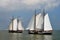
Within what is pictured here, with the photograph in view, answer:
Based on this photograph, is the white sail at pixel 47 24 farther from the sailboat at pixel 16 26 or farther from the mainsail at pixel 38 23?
the sailboat at pixel 16 26

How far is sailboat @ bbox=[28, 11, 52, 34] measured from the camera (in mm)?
119188

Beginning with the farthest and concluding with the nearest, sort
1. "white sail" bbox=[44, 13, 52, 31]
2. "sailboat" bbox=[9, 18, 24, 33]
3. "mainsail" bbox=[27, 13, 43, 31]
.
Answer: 1. "sailboat" bbox=[9, 18, 24, 33]
2. "mainsail" bbox=[27, 13, 43, 31]
3. "white sail" bbox=[44, 13, 52, 31]

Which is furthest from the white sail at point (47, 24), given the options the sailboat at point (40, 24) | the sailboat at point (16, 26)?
the sailboat at point (16, 26)

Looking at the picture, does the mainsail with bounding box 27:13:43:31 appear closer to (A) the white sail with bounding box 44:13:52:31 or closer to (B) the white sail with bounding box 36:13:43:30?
(B) the white sail with bounding box 36:13:43:30

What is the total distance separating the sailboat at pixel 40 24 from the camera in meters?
119

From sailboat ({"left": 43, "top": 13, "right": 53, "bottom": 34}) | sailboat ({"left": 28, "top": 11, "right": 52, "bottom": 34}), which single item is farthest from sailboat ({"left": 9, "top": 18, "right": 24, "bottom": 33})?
sailboat ({"left": 43, "top": 13, "right": 53, "bottom": 34})

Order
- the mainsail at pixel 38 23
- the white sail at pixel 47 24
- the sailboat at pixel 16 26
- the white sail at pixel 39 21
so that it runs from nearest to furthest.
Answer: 1. the white sail at pixel 47 24
2. the mainsail at pixel 38 23
3. the white sail at pixel 39 21
4. the sailboat at pixel 16 26

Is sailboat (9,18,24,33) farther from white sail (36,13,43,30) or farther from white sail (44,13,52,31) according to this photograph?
white sail (44,13,52,31)

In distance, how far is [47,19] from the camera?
118188mm

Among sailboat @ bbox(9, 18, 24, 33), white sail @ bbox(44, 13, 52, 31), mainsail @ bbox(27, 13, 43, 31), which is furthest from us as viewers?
sailboat @ bbox(9, 18, 24, 33)

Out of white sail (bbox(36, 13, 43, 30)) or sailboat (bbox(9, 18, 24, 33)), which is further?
sailboat (bbox(9, 18, 24, 33))

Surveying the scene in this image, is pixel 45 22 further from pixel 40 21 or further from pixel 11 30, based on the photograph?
pixel 11 30

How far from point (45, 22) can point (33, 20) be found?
575 centimetres

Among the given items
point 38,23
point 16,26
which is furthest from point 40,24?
point 16,26
